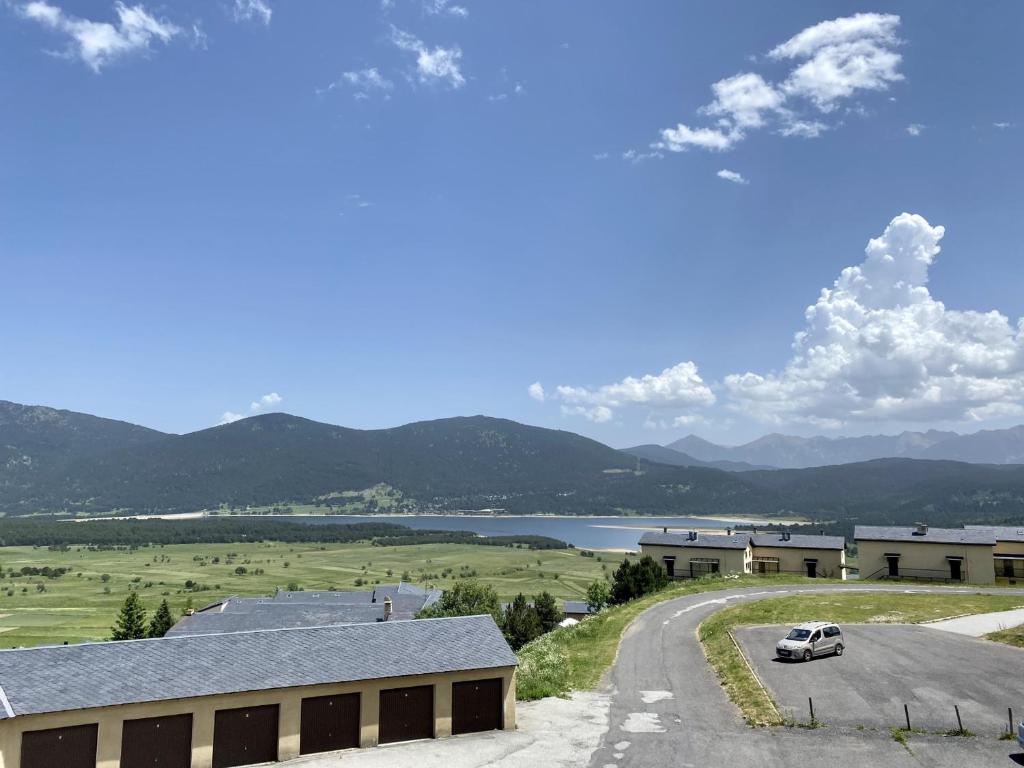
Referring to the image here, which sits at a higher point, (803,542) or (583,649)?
(803,542)

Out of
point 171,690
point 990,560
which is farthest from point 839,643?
point 990,560

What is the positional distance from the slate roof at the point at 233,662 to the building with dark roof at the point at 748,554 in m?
59.7

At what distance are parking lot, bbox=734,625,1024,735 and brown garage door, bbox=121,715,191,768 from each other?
1074 inches

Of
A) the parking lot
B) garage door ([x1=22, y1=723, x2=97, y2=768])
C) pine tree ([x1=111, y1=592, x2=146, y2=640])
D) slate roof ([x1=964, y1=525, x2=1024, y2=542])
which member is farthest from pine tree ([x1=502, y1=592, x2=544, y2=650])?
garage door ([x1=22, y1=723, x2=97, y2=768])

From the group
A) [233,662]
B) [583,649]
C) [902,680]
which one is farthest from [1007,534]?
[233,662]

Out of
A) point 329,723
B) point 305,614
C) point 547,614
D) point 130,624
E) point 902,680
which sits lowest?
point 547,614

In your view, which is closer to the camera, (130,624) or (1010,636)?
(1010,636)

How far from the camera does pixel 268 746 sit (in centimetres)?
2900

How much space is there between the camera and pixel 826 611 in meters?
55.5

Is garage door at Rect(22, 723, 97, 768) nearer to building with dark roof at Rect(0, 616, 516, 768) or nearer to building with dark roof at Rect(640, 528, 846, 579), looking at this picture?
building with dark roof at Rect(0, 616, 516, 768)

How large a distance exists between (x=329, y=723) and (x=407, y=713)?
361 cm

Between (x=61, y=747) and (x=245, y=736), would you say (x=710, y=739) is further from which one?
(x=61, y=747)

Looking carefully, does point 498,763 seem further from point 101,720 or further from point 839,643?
point 839,643

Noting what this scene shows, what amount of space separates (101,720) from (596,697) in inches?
964
